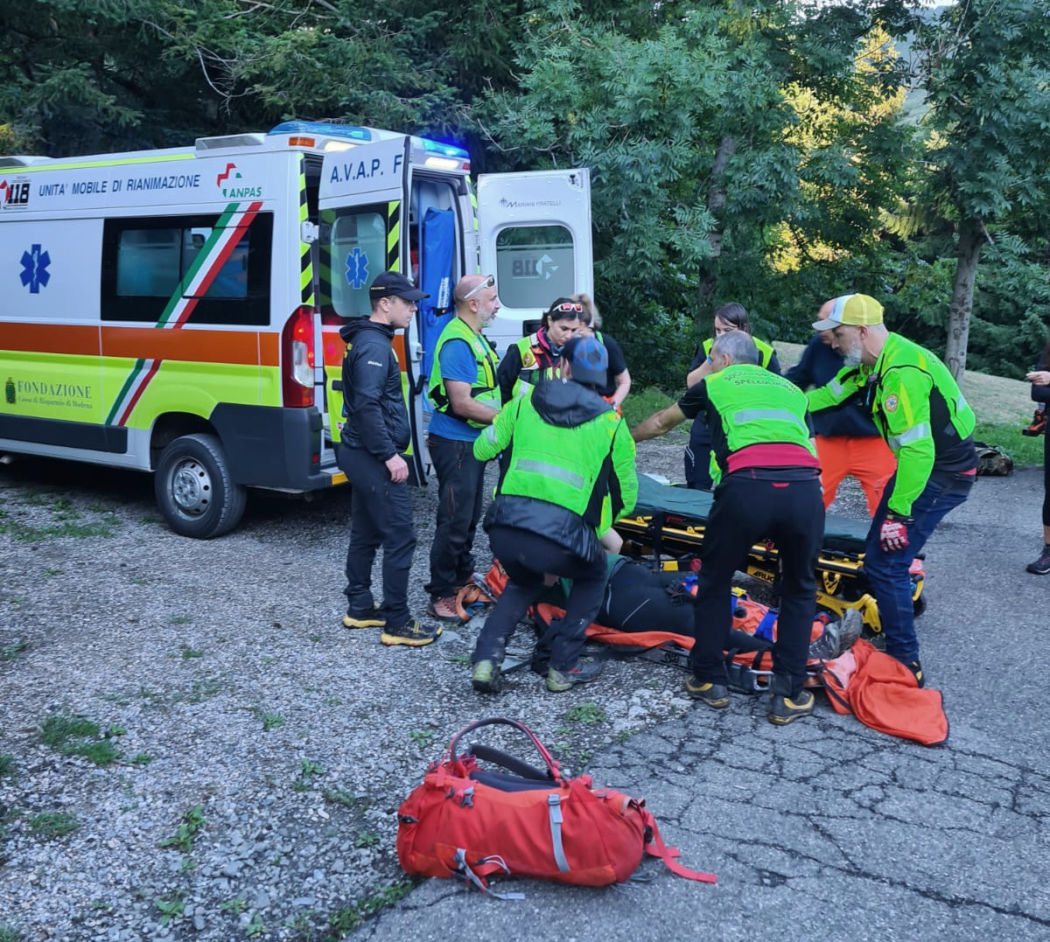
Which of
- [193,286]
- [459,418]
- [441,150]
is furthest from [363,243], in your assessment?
[459,418]

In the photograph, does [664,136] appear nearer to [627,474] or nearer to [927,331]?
[627,474]

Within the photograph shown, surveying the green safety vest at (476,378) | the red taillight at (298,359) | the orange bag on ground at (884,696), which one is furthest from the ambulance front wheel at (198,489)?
the orange bag on ground at (884,696)

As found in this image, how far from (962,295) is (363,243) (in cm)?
854

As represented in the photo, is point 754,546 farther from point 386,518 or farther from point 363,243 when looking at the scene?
point 363,243

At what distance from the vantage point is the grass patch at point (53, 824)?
3350mm

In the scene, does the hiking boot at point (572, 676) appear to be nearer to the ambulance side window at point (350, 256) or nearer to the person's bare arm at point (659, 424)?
the person's bare arm at point (659, 424)

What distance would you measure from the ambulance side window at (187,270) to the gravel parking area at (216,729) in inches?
61.8

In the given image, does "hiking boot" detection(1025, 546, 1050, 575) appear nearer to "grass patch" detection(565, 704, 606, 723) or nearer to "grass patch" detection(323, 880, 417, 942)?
"grass patch" detection(565, 704, 606, 723)

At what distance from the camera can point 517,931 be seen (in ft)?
9.50

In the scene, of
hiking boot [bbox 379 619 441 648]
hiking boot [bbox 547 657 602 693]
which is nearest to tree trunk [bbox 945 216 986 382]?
hiking boot [bbox 547 657 602 693]

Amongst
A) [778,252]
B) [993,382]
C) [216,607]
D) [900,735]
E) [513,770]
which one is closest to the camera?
[513,770]

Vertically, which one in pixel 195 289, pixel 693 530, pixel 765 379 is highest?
pixel 195 289

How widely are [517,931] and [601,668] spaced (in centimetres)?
187

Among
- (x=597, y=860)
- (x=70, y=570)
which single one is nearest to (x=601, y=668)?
(x=597, y=860)
